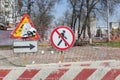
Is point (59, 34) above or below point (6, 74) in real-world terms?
above

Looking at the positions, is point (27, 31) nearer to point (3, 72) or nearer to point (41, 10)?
point (3, 72)

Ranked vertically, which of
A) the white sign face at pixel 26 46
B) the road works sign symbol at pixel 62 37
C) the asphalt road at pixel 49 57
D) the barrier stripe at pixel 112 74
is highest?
the road works sign symbol at pixel 62 37

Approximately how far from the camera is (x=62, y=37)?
9.02 metres

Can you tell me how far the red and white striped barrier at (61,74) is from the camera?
6633mm

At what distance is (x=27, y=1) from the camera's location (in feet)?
168

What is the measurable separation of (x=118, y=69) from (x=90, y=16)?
157ft

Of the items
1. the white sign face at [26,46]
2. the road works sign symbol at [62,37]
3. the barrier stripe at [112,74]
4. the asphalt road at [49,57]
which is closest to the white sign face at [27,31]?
the white sign face at [26,46]

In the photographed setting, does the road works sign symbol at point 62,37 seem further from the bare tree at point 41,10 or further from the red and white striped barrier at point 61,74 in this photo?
the bare tree at point 41,10

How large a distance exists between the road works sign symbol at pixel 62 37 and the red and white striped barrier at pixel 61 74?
7.38 feet

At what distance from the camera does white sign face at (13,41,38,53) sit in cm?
1032

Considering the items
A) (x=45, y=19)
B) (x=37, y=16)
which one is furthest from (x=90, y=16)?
(x=45, y=19)

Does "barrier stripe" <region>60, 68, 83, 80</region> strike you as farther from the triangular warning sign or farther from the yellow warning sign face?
the yellow warning sign face

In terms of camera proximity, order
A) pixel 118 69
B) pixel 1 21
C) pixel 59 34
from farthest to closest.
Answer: pixel 1 21 < pixel 59 34 < pixel 118 69

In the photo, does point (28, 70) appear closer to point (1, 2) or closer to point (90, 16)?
point (90, 16)
